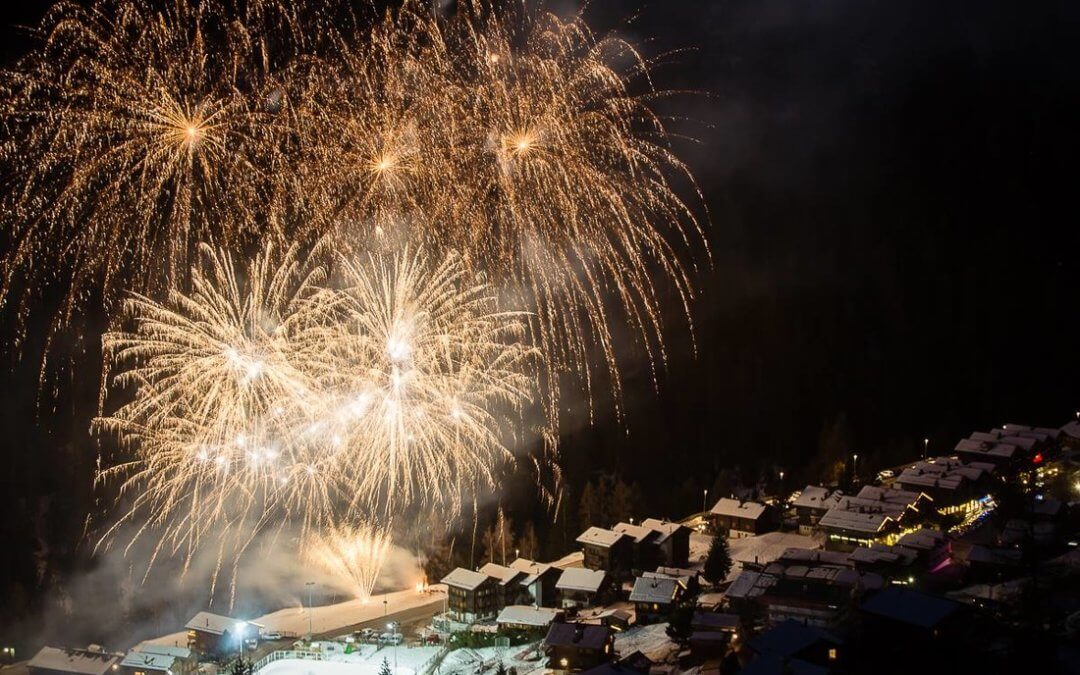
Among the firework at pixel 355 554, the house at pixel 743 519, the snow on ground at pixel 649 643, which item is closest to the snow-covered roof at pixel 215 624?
the firework at pixel 355 554

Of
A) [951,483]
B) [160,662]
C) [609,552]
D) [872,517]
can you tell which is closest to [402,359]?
[609,552]

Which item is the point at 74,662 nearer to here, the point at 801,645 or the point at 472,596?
the point at 472,596

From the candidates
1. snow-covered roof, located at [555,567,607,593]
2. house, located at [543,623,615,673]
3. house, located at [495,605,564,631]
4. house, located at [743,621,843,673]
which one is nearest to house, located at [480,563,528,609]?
snow-covered roof, located at [555,567,607,593]

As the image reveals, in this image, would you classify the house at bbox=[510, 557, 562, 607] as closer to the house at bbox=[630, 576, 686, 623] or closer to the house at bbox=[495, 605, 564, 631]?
the house at bbox=[495, 605, 564, 631]

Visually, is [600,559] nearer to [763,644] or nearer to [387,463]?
[387,463]

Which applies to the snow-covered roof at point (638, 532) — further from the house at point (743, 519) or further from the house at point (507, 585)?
the house at point (507, 585)

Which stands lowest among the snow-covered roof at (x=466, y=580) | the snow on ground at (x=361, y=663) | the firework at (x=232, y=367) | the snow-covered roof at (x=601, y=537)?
the snow on ground at (x=361, y=663)
